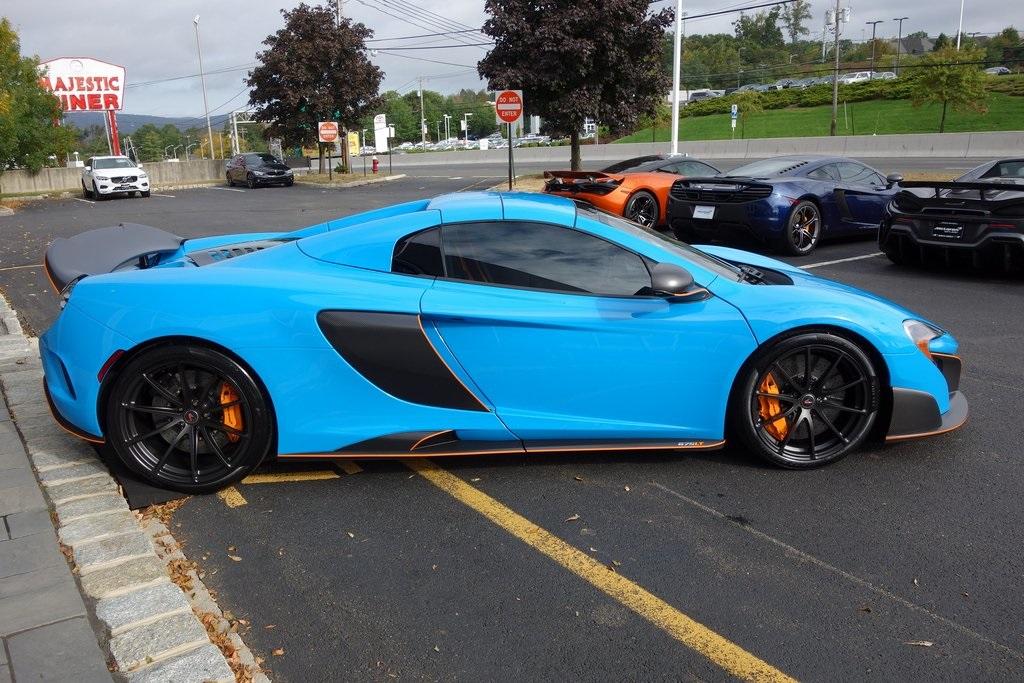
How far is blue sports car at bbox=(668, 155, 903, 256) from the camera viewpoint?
10.1 metres

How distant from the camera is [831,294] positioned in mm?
3947

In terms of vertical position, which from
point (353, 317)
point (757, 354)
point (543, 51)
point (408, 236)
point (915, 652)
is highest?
point (543, 51)

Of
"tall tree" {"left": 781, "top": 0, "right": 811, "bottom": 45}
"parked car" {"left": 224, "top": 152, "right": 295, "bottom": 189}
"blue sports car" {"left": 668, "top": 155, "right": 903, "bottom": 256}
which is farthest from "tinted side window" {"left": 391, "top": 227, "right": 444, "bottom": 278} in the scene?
"tall tree" {"left": 781, "top": 0, "right": 811, "bottom": 45}

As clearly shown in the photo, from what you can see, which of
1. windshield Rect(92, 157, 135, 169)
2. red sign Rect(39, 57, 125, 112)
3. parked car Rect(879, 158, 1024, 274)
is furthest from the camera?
red sign Rect(39, 57, 125, 112)

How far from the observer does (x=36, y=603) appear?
2.84 metres

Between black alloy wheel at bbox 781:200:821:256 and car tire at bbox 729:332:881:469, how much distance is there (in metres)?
6.74

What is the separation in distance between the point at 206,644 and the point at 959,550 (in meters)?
2.85

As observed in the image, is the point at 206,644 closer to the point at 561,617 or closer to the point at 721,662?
the point at 561,617

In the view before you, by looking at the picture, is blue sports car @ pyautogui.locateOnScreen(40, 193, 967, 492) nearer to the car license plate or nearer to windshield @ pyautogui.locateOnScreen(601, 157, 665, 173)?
the car license plate

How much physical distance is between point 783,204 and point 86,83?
44.4m

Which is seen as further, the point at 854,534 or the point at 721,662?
the point at 854,534

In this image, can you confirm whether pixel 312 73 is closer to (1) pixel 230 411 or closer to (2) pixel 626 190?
(2) pixel 626 190

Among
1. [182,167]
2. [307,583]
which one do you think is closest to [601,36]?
[307,583]

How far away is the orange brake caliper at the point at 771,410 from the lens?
12.6ft
